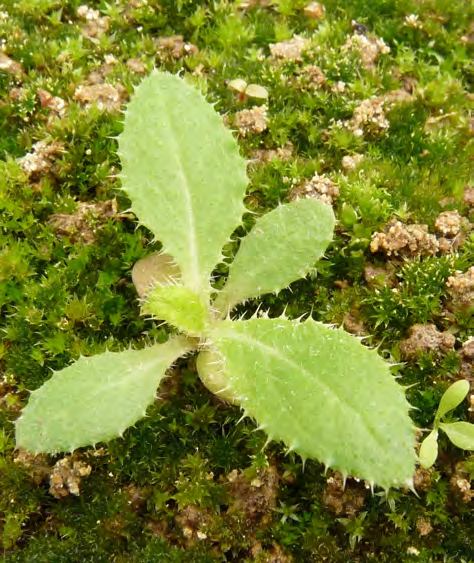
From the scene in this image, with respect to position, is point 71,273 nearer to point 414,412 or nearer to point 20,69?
point 20,69

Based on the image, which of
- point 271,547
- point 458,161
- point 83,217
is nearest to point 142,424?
point 271,547

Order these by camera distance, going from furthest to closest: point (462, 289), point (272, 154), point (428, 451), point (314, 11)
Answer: point (314, 11) < point (272, 154) < point (462, 289) < point (428, 451)

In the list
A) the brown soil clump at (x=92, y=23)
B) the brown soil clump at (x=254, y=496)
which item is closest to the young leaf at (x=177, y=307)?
the brown soil clump at (x=254, y=496)

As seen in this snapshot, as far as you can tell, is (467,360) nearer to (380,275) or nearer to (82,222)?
(380,275)

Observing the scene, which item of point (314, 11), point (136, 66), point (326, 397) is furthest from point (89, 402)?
point (314, 11)

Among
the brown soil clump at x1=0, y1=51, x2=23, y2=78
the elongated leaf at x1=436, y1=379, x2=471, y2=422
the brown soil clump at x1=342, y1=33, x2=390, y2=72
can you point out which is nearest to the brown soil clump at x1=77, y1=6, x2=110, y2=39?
the brown soil clump at x1=0, y1=51, x2=23, y2=78

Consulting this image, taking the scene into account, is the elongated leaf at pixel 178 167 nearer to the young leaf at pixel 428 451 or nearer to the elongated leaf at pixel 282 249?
the elongated leaf at pixel 282 249

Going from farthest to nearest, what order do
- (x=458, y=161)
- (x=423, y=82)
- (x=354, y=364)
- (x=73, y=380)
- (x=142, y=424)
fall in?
(x=423, y=82) < (x=458, y=161) < (x=142, y=424) < (x=73, y=380) < (x=354, y=364)
